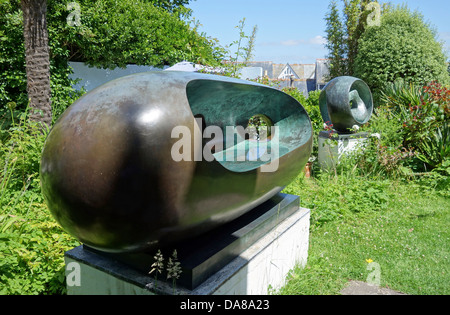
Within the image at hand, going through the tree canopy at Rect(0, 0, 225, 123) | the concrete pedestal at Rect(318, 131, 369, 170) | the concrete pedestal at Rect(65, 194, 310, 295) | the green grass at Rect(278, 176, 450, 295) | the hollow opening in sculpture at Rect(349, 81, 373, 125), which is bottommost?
the green grass at Rect(278, 176, 450, 295)

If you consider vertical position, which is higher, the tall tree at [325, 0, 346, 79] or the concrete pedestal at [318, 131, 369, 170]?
the tall tree at [325, 0, 346, 79]

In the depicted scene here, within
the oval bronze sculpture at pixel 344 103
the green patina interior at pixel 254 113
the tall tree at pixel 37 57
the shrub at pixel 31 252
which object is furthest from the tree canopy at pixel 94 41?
the green patina interior at pixel 254 113

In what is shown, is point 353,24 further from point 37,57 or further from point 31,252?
point 31,252

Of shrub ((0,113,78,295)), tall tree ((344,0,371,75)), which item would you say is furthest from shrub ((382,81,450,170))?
tall tree ((344,0,371,75))

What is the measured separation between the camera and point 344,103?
5949mm

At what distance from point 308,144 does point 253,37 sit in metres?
4.38

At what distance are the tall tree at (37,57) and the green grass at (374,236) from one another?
3.86 m

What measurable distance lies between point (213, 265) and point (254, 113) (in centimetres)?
167

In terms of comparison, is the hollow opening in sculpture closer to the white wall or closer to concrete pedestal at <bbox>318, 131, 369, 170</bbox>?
concrete pedestal at <bbox>318, 131, 369, 170</bbox>

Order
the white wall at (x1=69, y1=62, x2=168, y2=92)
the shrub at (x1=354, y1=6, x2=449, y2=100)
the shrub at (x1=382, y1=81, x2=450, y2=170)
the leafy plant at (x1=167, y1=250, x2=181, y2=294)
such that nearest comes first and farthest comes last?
the leafy plant at (x1=167, y1=250, x2=181, y2=294) → the shrub at (x1=382, y1=81, x2=450, y2=170) → the white wall at (x1=69, y1=62, x2=168, y2=92) → the shrub at (x1=354, y1=6, x2=449, y2=100)

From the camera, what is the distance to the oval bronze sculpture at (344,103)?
598 cm

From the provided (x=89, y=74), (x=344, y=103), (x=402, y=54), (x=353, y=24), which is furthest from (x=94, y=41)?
(x=353, y=24)

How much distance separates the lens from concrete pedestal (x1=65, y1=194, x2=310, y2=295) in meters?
1.79

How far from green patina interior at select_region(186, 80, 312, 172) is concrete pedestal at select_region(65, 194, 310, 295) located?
52 centimetres
